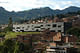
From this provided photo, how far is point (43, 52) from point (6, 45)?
7.83m

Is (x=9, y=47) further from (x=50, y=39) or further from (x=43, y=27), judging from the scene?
(x=43, y=27)

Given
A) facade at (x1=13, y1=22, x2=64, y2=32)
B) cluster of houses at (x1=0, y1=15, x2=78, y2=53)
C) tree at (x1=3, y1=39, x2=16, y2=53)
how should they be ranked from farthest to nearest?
facade at (x1=13, y1=22, x2=64, y2=32) → tree at (x1=3, y1=39, x2=16, y2=53) → cluster of houses at (x1=0, y1=15, x2=78, y2=53)

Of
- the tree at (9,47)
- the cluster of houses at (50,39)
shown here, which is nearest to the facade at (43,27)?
the cluster of houses at (50,39)

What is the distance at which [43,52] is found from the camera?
4222 centimetres

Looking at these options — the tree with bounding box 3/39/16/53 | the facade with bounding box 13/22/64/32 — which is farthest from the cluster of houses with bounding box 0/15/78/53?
the tree with bounding box 3/39/16/53

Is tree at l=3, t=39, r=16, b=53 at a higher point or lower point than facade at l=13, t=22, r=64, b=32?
lower

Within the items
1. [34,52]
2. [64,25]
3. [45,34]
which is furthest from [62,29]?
[34,52]

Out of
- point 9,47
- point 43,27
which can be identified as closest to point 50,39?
point 9,47

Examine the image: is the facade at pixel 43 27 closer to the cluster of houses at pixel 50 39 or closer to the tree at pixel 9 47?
the cluster of houses at pixel 50 39

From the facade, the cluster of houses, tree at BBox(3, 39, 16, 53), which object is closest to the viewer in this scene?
the cluster of houses

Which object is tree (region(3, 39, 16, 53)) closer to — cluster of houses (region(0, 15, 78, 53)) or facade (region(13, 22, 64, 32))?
cluster of houses (region(0, 15, 78, 53))

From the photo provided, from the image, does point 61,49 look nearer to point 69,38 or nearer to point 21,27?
point 69,38

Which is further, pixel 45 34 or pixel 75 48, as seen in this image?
pixel 45 34

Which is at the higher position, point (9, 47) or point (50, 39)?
point (9, 47)
